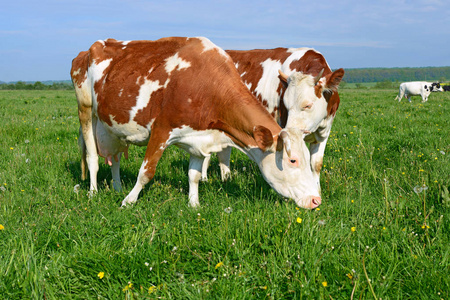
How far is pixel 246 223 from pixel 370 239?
3.53 ft

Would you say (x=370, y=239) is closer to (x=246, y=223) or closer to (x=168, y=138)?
(x=246, y=223)

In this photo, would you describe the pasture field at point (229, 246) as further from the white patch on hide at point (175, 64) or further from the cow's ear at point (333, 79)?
the white patch on hide at point (175, 64)

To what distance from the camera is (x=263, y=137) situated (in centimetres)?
384

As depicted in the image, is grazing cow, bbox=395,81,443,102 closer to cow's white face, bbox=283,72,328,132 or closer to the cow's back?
the cow's back

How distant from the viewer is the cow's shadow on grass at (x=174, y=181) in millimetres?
5012

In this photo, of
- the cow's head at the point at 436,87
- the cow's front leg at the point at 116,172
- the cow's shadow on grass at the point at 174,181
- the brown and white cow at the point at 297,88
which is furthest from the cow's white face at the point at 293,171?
the cow's head at the point at 436,87

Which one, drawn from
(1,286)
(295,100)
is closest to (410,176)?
(295,100)

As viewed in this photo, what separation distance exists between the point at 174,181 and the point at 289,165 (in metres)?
2.45

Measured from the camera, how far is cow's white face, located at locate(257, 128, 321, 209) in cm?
384

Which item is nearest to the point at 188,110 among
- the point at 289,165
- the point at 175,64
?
the point at 175,64

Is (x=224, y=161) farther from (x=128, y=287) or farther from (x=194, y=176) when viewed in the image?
(x=128, y=287)

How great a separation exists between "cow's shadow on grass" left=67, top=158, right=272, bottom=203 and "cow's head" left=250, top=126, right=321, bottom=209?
1.77 feet

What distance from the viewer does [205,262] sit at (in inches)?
116

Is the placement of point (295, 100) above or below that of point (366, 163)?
above
